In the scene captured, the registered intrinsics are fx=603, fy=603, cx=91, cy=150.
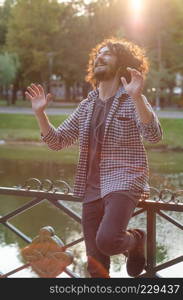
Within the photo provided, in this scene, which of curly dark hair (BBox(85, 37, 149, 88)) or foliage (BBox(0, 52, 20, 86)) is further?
foliage (BBox(0, 52, 20, 86))

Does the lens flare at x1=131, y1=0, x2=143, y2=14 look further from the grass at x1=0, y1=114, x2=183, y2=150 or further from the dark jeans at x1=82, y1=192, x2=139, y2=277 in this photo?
the dark jeans at x1=82, y1=192, x2=139, y2=277

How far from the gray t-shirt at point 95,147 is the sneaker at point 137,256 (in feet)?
1.26

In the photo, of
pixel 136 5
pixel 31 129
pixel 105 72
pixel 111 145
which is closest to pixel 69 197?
pixel 111 145

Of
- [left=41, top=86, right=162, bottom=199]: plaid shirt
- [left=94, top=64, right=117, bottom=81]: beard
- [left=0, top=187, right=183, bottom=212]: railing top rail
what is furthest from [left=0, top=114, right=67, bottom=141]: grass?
[left=41, top=86, right=162, bottom=199]: plaid shirt

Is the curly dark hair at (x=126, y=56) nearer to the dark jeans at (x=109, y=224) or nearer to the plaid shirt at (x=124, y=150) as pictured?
the plaid shirt at (x=124, y=150)

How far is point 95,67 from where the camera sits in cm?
405

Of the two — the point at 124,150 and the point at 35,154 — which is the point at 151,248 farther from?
the point at 35,154

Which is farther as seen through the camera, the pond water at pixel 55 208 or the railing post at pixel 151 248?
the pond water at pixel 55 208

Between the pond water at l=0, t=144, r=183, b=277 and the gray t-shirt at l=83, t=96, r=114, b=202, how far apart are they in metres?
2.04

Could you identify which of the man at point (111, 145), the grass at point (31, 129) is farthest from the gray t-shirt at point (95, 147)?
the grass at point (31, 129)

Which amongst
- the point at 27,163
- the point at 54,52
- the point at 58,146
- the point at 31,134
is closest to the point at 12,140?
the point at 31,134

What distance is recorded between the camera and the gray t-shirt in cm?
393

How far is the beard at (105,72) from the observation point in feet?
13.1

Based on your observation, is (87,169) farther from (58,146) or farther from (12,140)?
(12,140)
